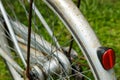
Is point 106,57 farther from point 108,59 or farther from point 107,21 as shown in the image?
point 107,21

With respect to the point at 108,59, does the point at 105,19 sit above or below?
below

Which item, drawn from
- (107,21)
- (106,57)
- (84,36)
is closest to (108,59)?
(106,57)

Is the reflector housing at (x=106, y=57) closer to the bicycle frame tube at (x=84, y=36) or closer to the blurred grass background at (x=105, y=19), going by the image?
the bicycle frame tube at (x=84, y=36)

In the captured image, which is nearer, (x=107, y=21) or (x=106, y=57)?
(x=106, y=57)

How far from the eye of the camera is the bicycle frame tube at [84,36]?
1864 millimetres

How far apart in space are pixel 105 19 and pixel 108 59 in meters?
2.27

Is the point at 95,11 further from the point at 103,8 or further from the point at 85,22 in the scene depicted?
the point at 85,22

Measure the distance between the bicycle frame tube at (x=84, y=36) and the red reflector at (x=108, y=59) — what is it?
28 mm

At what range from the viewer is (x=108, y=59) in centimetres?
185

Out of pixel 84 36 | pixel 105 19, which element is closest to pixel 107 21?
pixel 105 19

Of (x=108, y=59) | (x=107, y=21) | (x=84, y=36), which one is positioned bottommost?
(x=107, y=21)

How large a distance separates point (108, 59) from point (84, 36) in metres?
0.15

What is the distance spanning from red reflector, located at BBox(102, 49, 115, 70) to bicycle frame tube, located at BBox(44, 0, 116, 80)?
28 mm

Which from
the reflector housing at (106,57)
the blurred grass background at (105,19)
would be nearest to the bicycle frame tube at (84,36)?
the reflector housing at (106,57)
